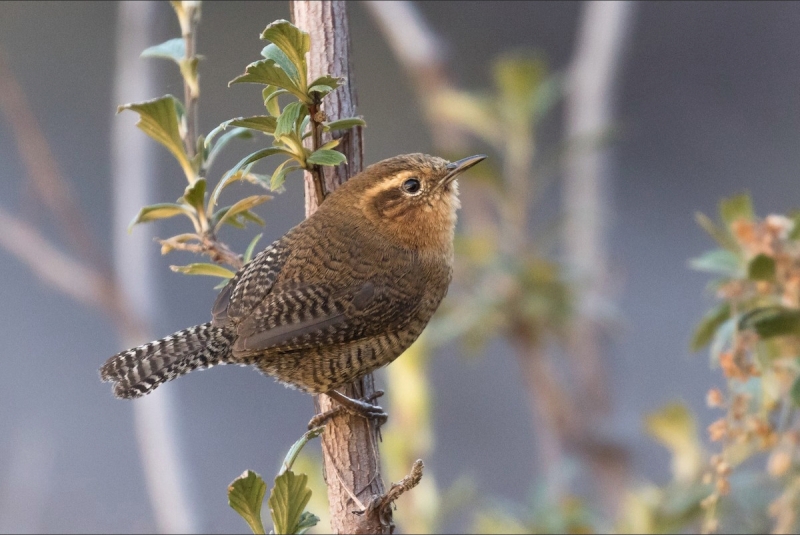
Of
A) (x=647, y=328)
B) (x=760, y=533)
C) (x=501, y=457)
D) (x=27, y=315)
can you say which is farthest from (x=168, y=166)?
(x=760, y=533)

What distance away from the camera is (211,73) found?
6094mm

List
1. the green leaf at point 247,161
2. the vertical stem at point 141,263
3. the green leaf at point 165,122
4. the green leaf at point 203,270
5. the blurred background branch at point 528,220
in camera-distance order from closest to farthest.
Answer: the green leaf at point 247,161 → the green leaf at point 165,122 → the green leaf at point 203,270 → the blurred background branch at point 528,220 → the vertical stem at point 141,263

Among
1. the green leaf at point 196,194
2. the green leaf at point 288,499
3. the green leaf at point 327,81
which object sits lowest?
the green leaf at point 288,499

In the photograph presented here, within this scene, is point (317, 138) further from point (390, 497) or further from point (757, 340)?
point (757, 340)

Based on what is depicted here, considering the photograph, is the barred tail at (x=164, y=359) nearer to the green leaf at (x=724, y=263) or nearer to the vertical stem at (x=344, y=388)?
the vertical stem at (x=344, y=388)

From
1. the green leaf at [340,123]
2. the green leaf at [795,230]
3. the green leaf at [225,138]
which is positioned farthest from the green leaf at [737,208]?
the green leaf at [225,138]

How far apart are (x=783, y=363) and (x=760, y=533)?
499mm

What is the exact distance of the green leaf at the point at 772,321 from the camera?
1.91 meters

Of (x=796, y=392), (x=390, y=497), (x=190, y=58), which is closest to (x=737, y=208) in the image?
(x=796, y=392)

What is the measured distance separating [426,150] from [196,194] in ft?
12.2

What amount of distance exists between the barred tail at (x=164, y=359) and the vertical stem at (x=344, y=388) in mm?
290

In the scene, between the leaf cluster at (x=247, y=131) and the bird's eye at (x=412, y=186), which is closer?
the leaf cluster at (x=247, y=131)

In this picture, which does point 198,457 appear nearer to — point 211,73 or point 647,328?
point 211,73

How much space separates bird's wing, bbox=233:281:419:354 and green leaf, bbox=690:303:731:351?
0.72 m
